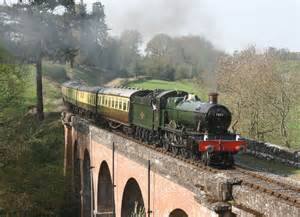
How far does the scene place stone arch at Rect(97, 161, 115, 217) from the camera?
23938 mm

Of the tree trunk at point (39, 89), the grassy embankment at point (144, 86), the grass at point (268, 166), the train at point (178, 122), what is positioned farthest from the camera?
the tree trunk at point (39, 89)

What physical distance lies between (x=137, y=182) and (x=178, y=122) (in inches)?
119

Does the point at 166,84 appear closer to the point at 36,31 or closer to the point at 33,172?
the point at 36,31

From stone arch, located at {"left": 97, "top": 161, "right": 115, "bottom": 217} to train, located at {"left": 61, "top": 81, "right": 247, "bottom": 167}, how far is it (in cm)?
257

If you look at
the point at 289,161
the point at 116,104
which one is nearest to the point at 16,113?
the point at 116,104

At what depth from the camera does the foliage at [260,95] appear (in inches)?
1149

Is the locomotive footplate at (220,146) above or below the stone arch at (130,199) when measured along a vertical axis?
above

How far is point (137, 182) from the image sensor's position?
1747cm

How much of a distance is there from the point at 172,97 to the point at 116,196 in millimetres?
5019

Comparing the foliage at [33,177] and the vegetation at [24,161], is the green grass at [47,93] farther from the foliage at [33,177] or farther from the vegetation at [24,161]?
the foliage at [33,177]

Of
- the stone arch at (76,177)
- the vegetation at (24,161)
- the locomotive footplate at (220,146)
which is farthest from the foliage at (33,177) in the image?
the locomotive footplate at (220,146)

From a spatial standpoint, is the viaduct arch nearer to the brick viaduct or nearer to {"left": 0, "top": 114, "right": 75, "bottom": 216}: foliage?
the brick viaduct

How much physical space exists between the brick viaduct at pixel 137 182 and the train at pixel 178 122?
181cm

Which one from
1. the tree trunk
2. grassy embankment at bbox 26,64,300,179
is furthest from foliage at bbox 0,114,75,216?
grassy embankment at bbox 26,64,300,179
